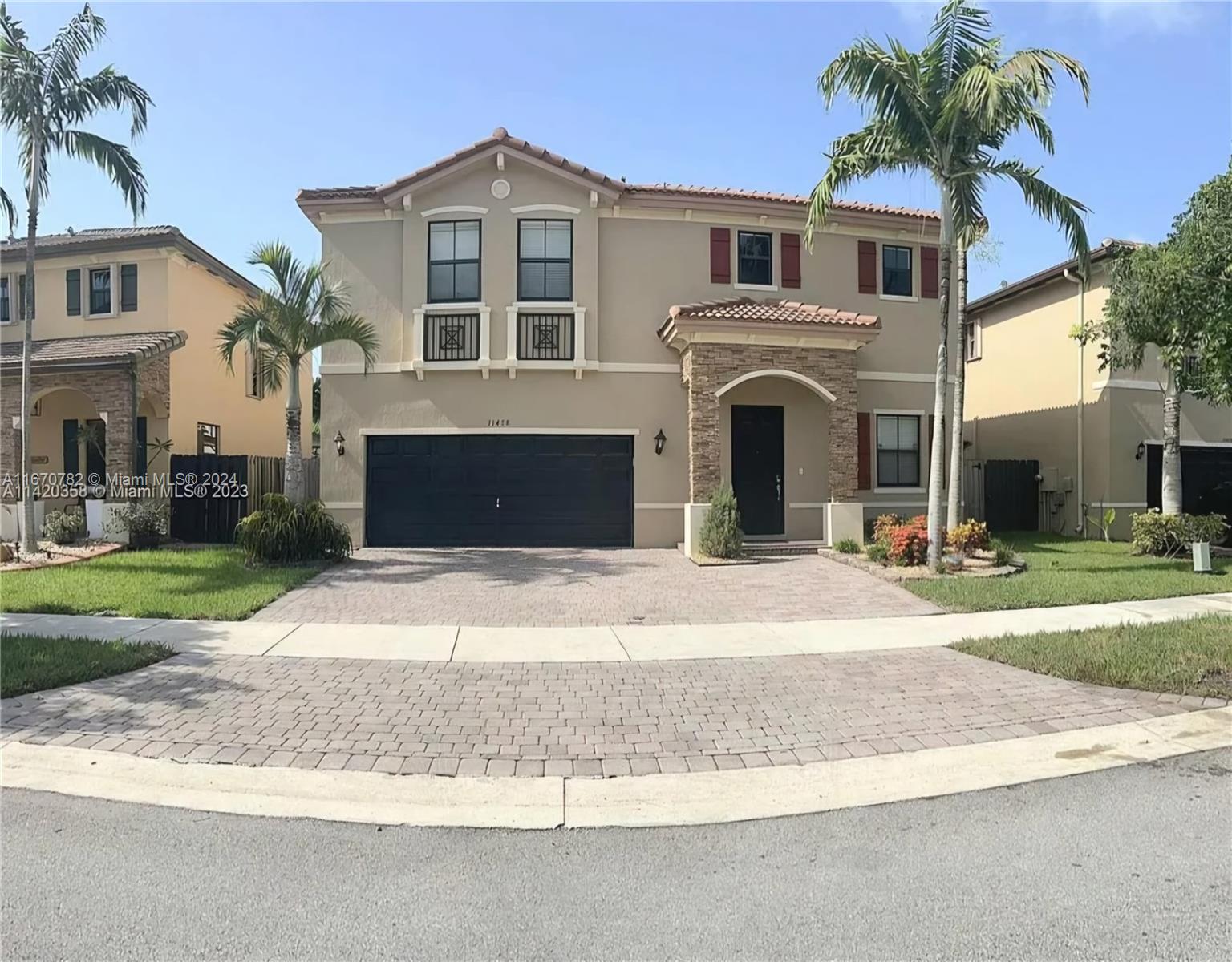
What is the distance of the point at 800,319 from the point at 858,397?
10.1ft

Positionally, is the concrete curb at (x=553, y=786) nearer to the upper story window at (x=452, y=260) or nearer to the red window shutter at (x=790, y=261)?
the upper story window at (x=452, y=260)

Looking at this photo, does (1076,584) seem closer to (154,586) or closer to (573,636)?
(573,636)

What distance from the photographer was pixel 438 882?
342 centimetres

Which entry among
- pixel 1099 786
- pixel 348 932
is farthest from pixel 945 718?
pixel 348 932

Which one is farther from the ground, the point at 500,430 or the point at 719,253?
the point at 719,253

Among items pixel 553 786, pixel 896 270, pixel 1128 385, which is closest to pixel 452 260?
pixel 896 270

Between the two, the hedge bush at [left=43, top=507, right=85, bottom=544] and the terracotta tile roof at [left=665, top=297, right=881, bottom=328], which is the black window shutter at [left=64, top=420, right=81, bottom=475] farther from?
the terracotta tile roof at [left=665, top=297, right=881, bottom=328]

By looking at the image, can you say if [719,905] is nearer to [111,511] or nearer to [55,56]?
[111,511]

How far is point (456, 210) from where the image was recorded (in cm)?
1598

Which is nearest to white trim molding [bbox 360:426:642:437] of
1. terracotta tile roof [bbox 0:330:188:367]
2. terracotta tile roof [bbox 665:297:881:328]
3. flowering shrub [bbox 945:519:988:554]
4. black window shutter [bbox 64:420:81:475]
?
terracotta tile roof [bbox 665:297:881:328]

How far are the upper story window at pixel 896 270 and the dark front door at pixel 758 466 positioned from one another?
4360mm

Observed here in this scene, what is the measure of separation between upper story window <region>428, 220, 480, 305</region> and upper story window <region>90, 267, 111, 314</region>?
369 inches

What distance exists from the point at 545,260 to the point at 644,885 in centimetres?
1443

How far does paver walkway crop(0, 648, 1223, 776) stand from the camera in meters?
4.91
